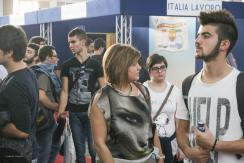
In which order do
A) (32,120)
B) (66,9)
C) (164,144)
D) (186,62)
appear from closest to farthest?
1. (32,120)
2. (164,144)
3. (66,9)
4. (186,62)

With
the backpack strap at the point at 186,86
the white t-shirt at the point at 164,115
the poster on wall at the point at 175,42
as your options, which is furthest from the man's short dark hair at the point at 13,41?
the poster on wall at the point at 175,42

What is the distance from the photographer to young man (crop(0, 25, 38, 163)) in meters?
2.36

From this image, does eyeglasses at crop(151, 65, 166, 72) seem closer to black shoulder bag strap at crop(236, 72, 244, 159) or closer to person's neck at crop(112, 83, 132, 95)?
person's neck at crop(112, 83, 132, 95)

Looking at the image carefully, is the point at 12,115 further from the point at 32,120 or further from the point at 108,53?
the point at 108,53

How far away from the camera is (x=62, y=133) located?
183 inches

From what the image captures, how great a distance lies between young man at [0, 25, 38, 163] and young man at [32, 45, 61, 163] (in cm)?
157

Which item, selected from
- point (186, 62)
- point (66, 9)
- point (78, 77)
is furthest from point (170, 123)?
point (186, 62)

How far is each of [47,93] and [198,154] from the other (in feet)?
8.10

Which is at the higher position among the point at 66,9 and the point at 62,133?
the point at 66,9

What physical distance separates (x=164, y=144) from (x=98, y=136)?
1.44 meters

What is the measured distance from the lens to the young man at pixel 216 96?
205cm

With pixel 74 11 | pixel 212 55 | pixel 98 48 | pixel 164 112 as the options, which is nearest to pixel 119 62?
pixel 212 55

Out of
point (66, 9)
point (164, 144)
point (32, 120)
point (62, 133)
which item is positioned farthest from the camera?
point (66, 9)

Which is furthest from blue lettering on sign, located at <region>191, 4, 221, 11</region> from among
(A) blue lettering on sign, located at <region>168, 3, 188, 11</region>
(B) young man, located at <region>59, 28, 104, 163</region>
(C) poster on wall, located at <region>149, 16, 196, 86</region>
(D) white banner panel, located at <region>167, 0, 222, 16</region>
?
(C) poster on wall, located at <region>149, 16, 196, 86</region>
